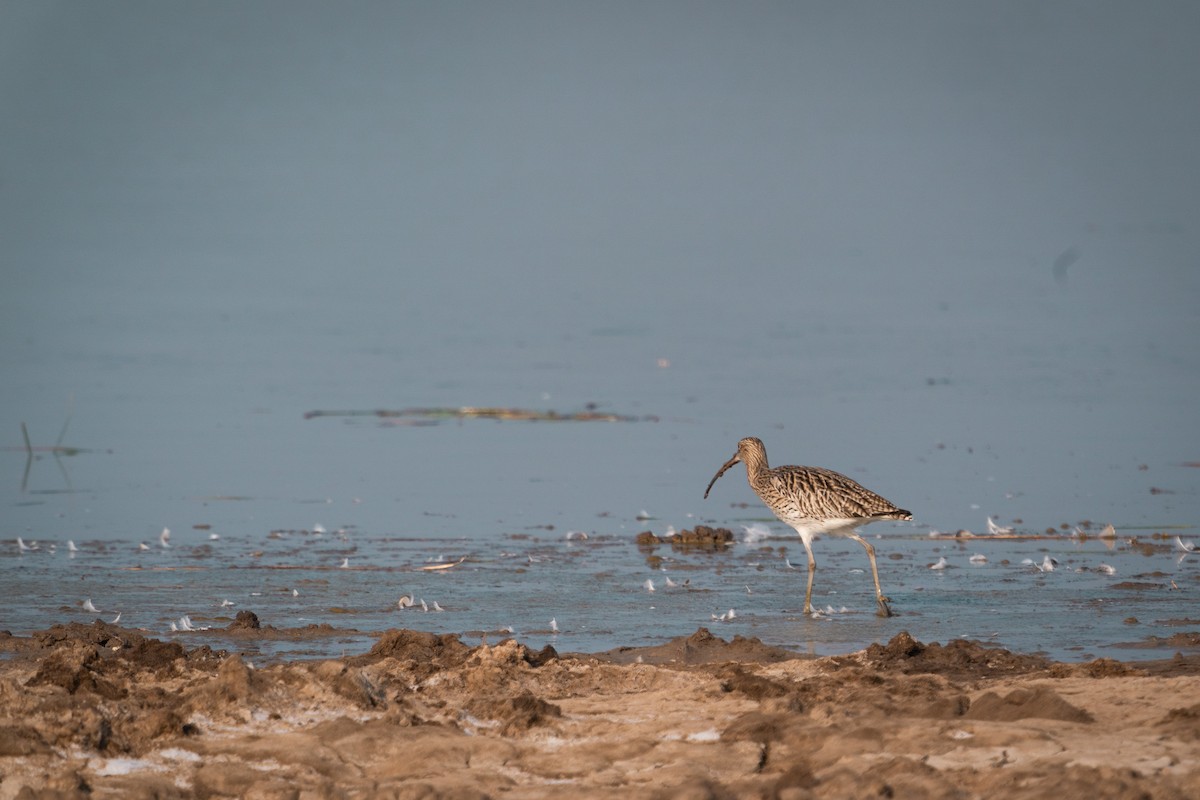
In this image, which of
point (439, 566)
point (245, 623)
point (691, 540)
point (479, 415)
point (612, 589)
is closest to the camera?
point (245, 623)

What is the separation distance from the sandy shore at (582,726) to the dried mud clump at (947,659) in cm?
2

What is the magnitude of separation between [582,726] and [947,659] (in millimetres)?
2027

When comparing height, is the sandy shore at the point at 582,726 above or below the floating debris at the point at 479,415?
below

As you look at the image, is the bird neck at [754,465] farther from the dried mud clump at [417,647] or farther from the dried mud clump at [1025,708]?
the dried mud clump at [1025,708]

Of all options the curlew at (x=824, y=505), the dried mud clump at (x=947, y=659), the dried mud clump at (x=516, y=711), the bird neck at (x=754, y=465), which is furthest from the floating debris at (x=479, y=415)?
the dried mud clump at (x=516, y=711)

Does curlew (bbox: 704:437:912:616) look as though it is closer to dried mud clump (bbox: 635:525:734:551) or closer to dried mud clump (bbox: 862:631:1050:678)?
dried mud clump (bbox: 635:525:734:551)

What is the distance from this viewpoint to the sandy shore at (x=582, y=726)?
230 inches

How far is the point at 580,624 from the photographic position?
349 inches

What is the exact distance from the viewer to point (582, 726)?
6.63 m

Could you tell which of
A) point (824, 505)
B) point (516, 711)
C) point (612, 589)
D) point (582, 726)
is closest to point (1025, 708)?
point (582, 726)

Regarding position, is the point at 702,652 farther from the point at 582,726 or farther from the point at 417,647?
the point at 582,726

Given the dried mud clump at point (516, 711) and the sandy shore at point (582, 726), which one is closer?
the sandy shore at point (582, 726)

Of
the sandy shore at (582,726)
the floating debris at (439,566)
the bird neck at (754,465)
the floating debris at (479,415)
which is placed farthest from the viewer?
the floating debris at (479,415)

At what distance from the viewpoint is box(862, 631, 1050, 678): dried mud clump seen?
7684mm
